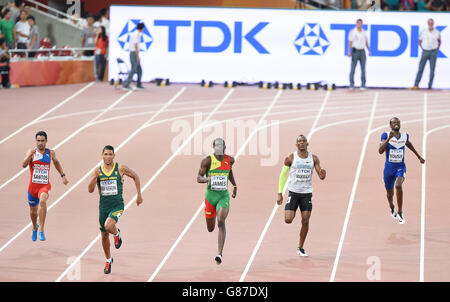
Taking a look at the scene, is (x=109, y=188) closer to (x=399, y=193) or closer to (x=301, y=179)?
(x=301, y=179)

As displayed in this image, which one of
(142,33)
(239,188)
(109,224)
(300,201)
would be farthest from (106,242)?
(142,33)

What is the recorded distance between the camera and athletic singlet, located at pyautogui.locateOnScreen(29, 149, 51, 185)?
13.9 metres

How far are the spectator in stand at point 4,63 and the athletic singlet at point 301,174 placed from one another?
1231 centimetres

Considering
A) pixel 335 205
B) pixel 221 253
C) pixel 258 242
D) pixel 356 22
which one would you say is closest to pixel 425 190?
pixel 335 205

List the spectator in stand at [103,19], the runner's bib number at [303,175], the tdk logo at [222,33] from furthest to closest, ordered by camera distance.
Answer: the spectator in stand at [103,19] → the tdk logo at [222,33] → the runner's bib number at [303,175]

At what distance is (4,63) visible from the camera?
2369cm

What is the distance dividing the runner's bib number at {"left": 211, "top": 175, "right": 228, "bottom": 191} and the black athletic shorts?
102cm

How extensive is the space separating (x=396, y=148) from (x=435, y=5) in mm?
12247

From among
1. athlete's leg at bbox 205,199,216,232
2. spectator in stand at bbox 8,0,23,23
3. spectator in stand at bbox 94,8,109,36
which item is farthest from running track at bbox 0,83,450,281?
spectator in stand at bbox 94,8,109,36

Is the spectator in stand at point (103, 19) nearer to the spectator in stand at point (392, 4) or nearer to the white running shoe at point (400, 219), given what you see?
the spectator in stand at point (392, 4)

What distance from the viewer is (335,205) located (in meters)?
16.2

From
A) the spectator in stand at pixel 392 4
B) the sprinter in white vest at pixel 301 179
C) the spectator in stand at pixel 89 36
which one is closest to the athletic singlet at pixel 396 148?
the sprinter in white vest at pixel 301 179

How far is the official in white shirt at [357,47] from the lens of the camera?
2414 centimetres
